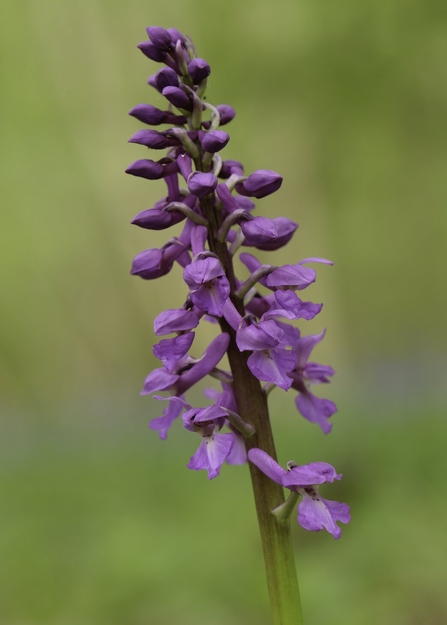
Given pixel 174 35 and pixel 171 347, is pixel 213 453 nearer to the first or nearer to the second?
pixel 171 347

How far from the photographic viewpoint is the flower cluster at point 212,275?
52cm

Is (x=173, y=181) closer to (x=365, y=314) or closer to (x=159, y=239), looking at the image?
(x=159, y=239)

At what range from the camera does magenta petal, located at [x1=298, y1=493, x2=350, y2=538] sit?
511 millimetres

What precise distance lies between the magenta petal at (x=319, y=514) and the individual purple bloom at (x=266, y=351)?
0.37 feet

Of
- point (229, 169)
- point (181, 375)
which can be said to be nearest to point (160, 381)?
point (181, 375)

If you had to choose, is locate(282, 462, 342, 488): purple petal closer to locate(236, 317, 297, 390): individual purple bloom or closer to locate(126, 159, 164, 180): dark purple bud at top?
locate(236, 317, 297, 390): individual purple bloom

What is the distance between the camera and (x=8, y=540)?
3.92 ft

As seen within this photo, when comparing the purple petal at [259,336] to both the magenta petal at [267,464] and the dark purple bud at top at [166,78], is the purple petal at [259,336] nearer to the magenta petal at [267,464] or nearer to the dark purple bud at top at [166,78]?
the magenta petal at [267,464]

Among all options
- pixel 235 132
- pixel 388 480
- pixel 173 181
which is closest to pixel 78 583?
pixel 388 480

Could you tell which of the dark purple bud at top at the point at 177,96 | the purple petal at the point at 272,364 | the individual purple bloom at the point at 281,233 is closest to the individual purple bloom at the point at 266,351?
the purple petal at the point at 272,364

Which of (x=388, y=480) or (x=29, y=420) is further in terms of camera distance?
(x=29, y=420)

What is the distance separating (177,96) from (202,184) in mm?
103

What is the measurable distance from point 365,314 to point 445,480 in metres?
0.66

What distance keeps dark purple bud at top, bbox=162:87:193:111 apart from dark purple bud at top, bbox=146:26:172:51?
0.06m
